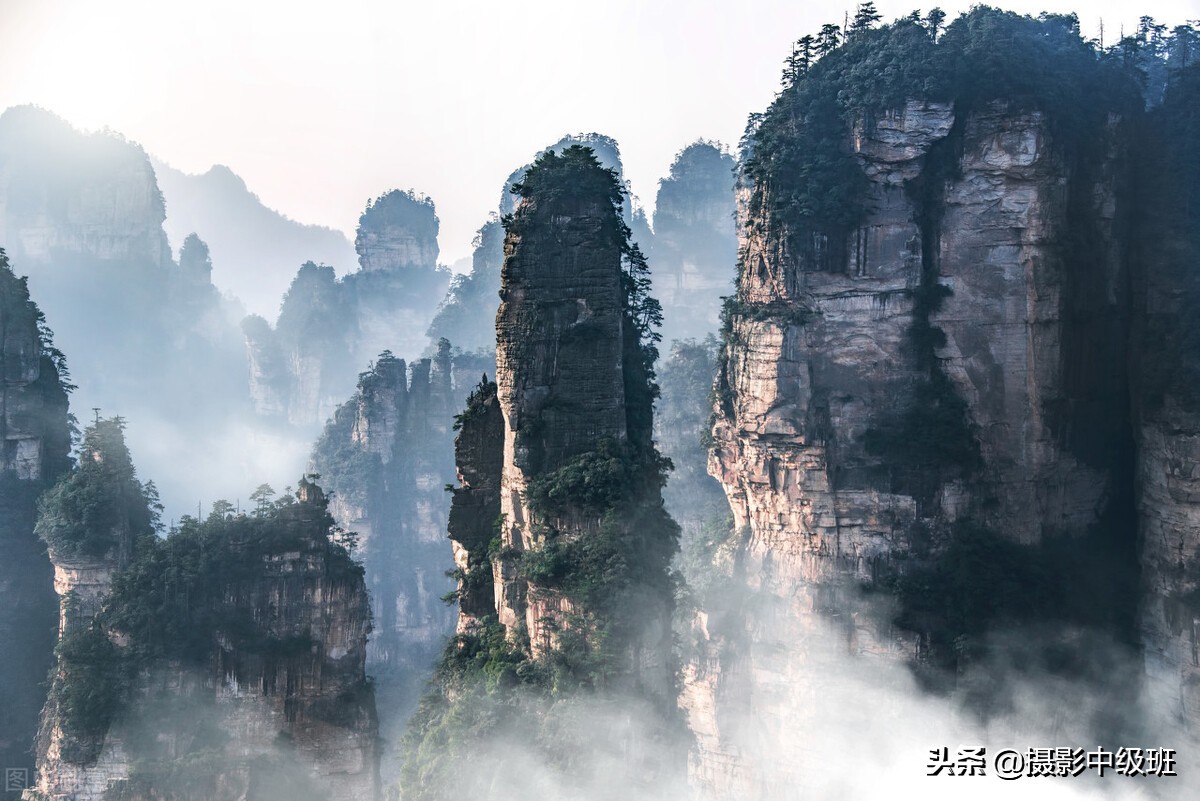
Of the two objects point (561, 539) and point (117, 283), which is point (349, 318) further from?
point (561, 539)

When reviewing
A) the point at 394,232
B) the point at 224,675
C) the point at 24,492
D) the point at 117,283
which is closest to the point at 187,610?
the point at 224,675

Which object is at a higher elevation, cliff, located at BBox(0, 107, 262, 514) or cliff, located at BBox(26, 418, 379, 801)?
cliff, located at BBox(0, 107, 262, 514)

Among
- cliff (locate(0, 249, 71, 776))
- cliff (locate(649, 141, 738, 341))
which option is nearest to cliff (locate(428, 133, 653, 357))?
cliff (locate(649, 141, 738, 341))

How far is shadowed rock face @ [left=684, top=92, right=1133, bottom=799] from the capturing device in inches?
1351

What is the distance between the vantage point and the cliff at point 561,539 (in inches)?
1005

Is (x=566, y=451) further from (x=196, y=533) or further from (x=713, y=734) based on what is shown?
(x=713, y=734)

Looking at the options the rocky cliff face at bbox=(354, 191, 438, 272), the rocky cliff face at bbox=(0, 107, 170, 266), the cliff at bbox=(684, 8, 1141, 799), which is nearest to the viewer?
the cliff at bbox=(684, 8, 1141, 799)

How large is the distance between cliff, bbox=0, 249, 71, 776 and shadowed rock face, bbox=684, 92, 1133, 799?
22415mm

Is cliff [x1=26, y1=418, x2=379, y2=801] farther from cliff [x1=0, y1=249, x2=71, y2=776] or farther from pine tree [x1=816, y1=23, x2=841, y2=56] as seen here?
pine tree [x1=816, y1=23, x2=841, y2=56]

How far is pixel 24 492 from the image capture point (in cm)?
4053

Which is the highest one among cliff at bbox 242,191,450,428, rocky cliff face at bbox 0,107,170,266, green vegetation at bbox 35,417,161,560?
rocky cliff face at bbox 0,107,170,266

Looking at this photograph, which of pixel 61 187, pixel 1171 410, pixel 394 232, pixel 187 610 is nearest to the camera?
pixel 187 610

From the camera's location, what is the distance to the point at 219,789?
32094 mm

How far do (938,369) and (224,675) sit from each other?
20.3m
